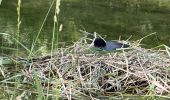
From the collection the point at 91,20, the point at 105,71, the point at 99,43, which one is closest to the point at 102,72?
the point at 105,71

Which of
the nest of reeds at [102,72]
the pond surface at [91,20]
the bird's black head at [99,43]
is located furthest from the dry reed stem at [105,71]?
the pond surface at [91,20]

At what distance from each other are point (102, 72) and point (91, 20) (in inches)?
283

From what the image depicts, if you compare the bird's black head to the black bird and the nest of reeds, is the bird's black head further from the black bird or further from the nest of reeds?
the nest of reeds

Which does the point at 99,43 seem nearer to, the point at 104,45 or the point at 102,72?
the point at 104,45

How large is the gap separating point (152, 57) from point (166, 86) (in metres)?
0.64

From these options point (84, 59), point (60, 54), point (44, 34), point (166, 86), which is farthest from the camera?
point (44, 34)

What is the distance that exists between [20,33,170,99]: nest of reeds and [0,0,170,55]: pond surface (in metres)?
2.34

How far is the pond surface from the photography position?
29.3ft

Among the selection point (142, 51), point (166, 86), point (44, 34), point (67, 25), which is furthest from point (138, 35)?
point (166, 86)

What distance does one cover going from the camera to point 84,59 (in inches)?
183

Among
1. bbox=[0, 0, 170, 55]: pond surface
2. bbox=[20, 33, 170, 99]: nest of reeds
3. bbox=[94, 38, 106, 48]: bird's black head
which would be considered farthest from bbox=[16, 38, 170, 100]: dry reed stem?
bbox=[0, 0, 170, 55]: pond surface

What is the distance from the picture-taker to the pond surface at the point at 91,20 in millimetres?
8938

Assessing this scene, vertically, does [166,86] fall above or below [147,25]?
below

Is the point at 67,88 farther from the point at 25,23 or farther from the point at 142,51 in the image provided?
the point at 25,23
